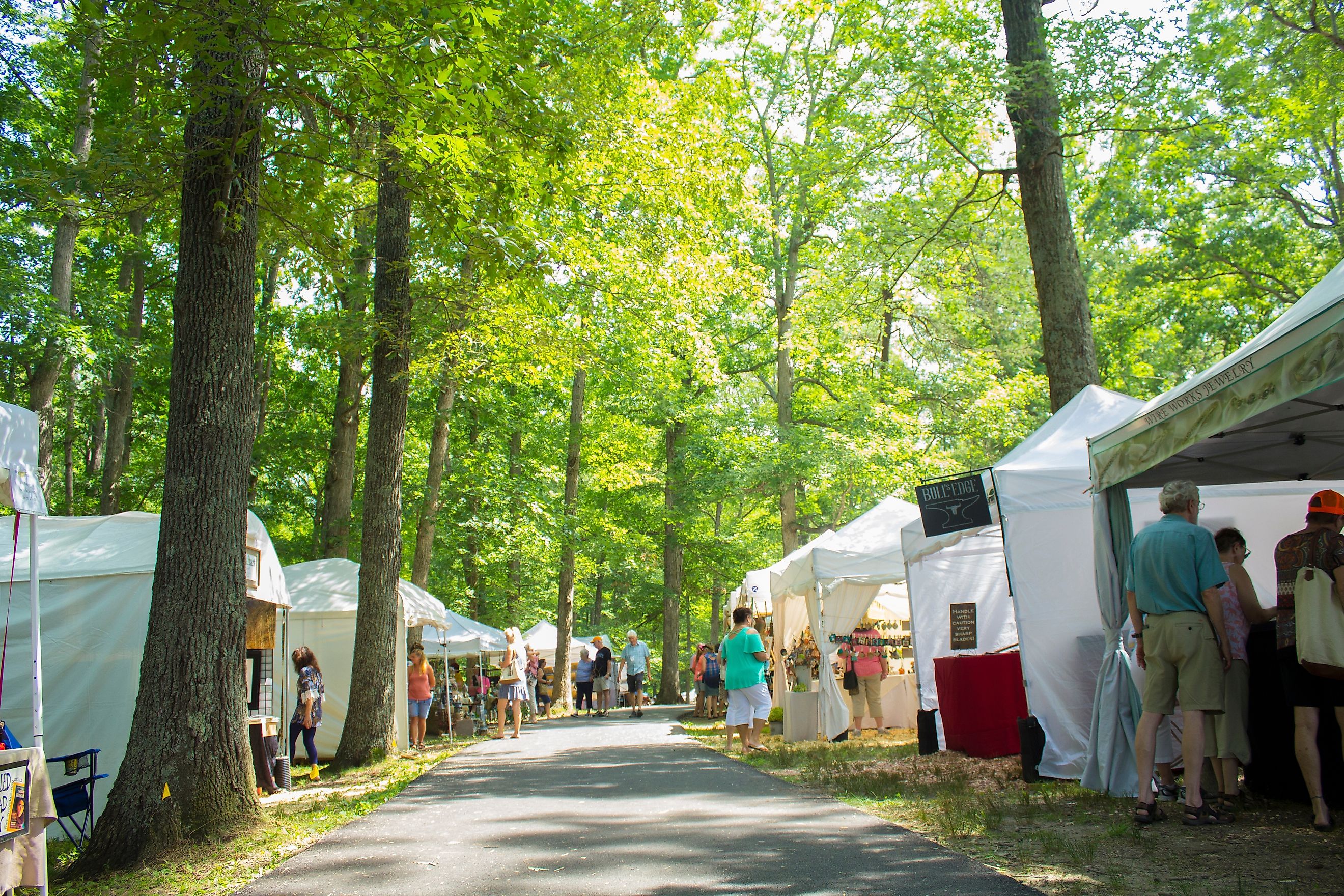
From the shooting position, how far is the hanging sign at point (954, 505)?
927 centimetres

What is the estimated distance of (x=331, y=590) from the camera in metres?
15.0

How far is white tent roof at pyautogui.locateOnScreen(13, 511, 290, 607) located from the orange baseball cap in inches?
314

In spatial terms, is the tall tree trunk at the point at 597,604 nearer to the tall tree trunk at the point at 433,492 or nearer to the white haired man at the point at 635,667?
the white haired man at the point at 635,667

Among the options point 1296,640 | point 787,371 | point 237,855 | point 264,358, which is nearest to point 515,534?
point 264,358

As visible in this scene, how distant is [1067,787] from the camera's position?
7566mm

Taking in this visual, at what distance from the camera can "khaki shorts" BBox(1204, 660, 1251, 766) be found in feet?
19.7

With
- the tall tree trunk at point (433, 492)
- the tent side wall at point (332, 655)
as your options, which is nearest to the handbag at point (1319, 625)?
the tent side wall at point (332, 655)

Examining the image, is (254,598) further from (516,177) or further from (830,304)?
(830,304)

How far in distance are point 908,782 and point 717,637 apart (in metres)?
28.6

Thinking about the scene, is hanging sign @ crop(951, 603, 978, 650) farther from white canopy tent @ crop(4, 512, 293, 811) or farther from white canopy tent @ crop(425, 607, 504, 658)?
white canopy tent @ crop(425, 607, 504, 658)

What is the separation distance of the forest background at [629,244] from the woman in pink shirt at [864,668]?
485cm

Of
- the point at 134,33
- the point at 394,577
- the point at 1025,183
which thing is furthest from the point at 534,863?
the point at 1025,183

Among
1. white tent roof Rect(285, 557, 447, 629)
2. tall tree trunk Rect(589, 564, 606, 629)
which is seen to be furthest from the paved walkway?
tall tree trunk Rect(589, 564, 606, 629)

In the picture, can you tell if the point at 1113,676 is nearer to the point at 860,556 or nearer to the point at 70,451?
the point at 860,556
